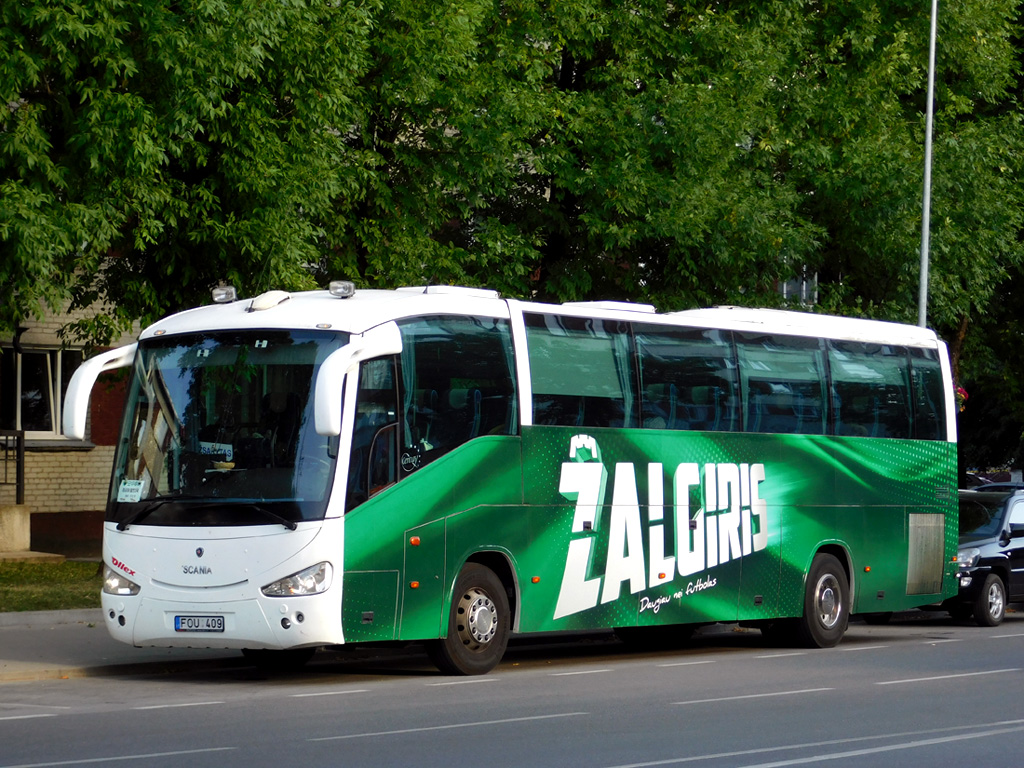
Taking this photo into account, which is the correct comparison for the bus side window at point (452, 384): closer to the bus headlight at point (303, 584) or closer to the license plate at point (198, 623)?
the bus headlight at point (303, 584)

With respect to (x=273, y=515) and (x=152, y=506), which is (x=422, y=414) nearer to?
(x=273, y=515)

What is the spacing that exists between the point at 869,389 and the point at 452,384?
6.45m

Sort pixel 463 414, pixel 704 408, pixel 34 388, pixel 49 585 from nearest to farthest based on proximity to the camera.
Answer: pixel 463 414 < pixel 704 408 < pixel 49 585 < pixel 34 388

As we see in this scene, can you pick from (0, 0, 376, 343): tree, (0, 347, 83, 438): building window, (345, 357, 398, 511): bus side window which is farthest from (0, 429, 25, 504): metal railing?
(345, 357, 398, 511): bus side window

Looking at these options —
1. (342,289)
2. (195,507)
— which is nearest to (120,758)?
(195,507)

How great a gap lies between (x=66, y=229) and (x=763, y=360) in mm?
7324

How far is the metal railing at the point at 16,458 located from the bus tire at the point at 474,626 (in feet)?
48.8

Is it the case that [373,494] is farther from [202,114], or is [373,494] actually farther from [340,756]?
[202,114]

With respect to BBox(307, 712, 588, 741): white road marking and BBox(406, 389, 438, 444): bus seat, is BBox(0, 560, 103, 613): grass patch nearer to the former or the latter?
BBox(406, 389, 438, 444): bus seat

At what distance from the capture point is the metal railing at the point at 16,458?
89.2 ft

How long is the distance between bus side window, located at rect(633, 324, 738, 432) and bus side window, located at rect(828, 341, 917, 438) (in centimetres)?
180

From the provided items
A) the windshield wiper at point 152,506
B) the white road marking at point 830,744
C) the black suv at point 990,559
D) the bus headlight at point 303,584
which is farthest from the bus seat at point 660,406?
the black suv at point 990,559

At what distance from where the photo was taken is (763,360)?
17.3 meters

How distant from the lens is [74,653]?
49.7 ft
